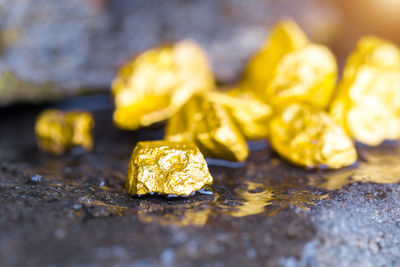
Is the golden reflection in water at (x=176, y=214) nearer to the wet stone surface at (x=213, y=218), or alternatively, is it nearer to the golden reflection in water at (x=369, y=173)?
the wet stone surface at (x=213, y=218)

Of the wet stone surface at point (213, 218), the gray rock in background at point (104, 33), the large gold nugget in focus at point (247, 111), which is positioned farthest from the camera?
the gray rock in background at point (104, 33)

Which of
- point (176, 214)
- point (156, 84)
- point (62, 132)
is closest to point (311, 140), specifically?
point (176, 214)

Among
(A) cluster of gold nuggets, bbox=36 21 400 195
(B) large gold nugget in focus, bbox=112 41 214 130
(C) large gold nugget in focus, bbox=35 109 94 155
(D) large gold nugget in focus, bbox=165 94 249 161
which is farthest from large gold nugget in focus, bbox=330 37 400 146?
(C) large gold nugget in focus, bbox=35 109 94 155

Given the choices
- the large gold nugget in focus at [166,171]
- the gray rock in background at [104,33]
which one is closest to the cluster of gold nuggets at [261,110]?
the large gold nugget in focus at [166,171]

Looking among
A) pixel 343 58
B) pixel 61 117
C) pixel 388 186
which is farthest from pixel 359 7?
pixel 61 117

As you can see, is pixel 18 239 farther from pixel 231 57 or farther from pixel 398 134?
pixel 231 57

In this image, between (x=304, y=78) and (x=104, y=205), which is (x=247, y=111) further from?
(x=104, y=205)
